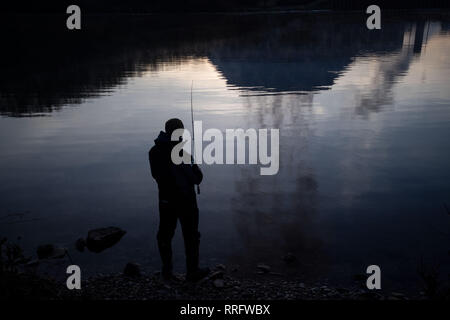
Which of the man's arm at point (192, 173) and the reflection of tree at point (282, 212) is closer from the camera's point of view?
the man's arm at point (192, 173)

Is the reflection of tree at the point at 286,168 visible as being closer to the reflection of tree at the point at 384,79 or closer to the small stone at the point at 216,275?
the reflection of tree at the point at 384,79

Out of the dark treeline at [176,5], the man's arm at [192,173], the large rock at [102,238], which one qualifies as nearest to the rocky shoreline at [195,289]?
the large rock at [102,238]

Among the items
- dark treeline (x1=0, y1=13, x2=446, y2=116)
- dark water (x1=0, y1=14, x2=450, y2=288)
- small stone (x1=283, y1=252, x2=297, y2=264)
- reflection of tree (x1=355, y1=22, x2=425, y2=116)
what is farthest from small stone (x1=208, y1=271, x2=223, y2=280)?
dark treeline (x1=0, y1=13, x2=446, y2=116)

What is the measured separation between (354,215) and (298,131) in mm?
9185

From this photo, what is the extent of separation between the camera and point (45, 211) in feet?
37.8

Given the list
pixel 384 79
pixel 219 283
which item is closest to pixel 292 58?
pixel 384 79

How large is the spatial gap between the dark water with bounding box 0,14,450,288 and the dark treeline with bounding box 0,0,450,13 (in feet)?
Result: 370

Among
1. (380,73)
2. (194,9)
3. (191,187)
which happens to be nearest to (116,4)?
(194,9)

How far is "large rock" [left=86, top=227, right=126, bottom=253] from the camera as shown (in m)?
9.51

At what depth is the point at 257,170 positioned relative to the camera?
14.6m

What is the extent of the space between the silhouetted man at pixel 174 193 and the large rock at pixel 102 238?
7.69 feet

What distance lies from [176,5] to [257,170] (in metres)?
166

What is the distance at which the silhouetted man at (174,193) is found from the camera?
7240mm
